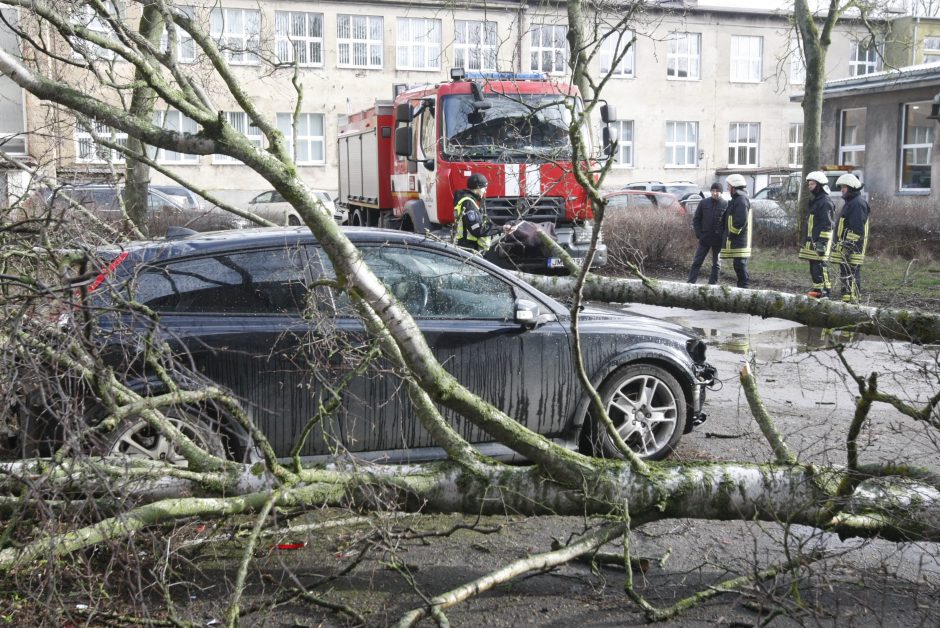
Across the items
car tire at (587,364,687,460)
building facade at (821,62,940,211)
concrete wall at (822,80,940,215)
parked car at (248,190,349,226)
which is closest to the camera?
car tire at (587,364,687,460)

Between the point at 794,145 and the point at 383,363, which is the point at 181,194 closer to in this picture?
the point at 383,363

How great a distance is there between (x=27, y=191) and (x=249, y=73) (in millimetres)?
34666

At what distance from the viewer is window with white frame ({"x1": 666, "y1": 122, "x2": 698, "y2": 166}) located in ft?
148

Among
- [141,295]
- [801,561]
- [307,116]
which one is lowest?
[801,561]

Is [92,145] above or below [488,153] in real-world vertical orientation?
below

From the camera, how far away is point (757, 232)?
2144 centimetres

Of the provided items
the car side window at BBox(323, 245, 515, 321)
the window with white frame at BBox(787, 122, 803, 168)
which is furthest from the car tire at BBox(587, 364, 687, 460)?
the window with white frame at BBox(787, 122, 803, 168)

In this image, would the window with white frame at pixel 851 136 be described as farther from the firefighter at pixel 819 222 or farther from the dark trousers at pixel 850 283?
the dark trousers at pixel 850 283

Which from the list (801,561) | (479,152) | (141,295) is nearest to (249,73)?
(479,152)

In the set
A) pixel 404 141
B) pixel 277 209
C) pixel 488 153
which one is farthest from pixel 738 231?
pixel 277 209

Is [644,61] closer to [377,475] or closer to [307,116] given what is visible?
[307,116]

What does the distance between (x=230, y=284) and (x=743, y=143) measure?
43.6 metres

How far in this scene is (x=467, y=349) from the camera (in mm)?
5988

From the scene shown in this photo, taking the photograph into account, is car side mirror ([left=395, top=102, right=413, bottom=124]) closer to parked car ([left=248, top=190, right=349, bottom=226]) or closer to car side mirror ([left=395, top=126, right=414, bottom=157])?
car side mirror ([left=395, top=126, right=414, bottom=157])
